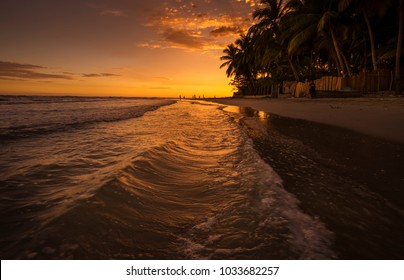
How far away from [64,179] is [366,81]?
59.3ft

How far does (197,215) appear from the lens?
2.23 meters

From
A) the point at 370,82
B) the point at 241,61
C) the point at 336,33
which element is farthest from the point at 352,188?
the point at 241,61

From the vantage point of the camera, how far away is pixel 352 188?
2.69 metres

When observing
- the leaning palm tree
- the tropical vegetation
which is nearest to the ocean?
the tropical vegetation

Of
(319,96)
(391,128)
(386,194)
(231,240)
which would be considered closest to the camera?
(231,240)

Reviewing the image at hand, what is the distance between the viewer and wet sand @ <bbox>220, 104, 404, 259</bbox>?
174 centimetres

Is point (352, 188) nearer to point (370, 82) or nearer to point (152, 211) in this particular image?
point (152, 211)

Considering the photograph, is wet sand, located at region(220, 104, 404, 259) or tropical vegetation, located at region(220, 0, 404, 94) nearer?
wet sand, located at region(220, 104, 404, 259)

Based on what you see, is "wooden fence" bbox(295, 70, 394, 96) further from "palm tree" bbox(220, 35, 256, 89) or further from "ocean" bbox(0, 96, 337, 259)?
"palm tree" bbox(220, 35, 256, 89)

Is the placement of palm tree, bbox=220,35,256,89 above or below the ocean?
above
